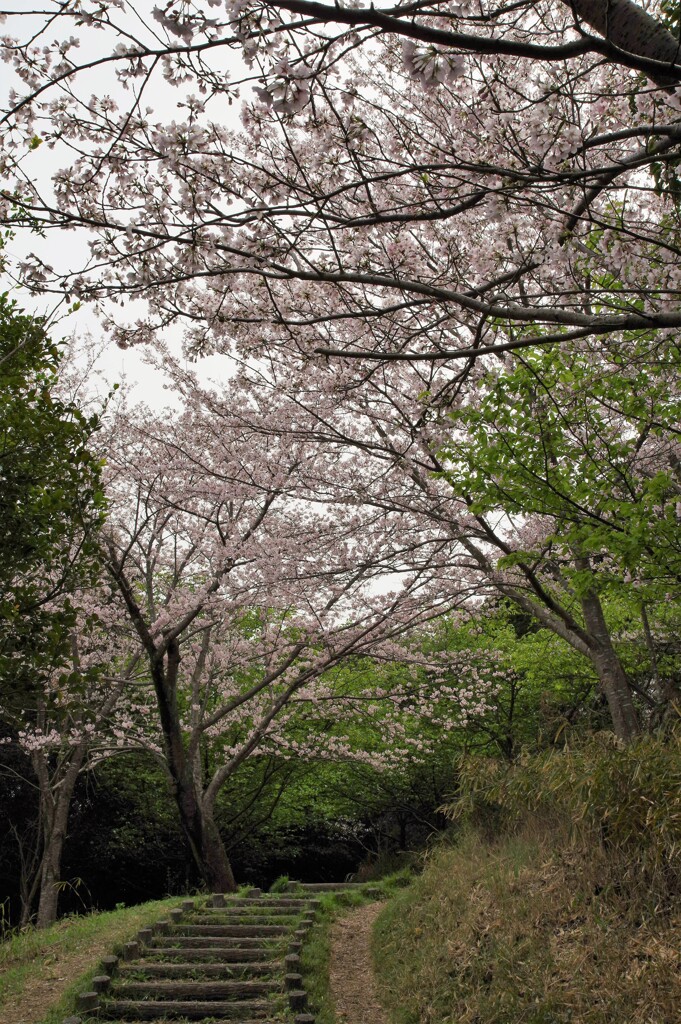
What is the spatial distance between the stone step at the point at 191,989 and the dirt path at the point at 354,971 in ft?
2.39

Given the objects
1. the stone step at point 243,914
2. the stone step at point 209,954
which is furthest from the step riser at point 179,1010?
the stone step at point 243,914

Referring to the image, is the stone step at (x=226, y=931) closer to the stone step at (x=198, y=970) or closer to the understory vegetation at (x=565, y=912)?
the stone step at (x=198, y=970)

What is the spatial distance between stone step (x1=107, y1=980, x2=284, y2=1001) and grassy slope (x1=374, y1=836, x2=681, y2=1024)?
46.2 inches

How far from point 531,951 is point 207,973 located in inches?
129

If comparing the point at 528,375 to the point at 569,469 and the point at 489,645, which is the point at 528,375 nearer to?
the point at 569,469

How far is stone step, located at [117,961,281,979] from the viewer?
7.06 metres

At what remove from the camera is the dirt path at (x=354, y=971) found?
6.80 m

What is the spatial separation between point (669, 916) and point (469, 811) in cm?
453

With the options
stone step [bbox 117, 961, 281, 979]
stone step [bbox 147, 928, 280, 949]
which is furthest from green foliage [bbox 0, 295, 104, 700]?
stone step [bbox 147, 928, 280, 949]

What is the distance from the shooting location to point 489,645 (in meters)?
15.8

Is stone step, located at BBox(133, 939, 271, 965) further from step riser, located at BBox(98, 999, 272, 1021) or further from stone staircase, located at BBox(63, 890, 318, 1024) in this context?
step riser, located at BBox(98, 999, 272, 1021)

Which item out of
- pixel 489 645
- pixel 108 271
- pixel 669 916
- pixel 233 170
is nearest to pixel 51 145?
pixel 108 271

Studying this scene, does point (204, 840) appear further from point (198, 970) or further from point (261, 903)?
point (198, 970)

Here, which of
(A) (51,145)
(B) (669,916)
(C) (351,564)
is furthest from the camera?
(C) (351,564)
